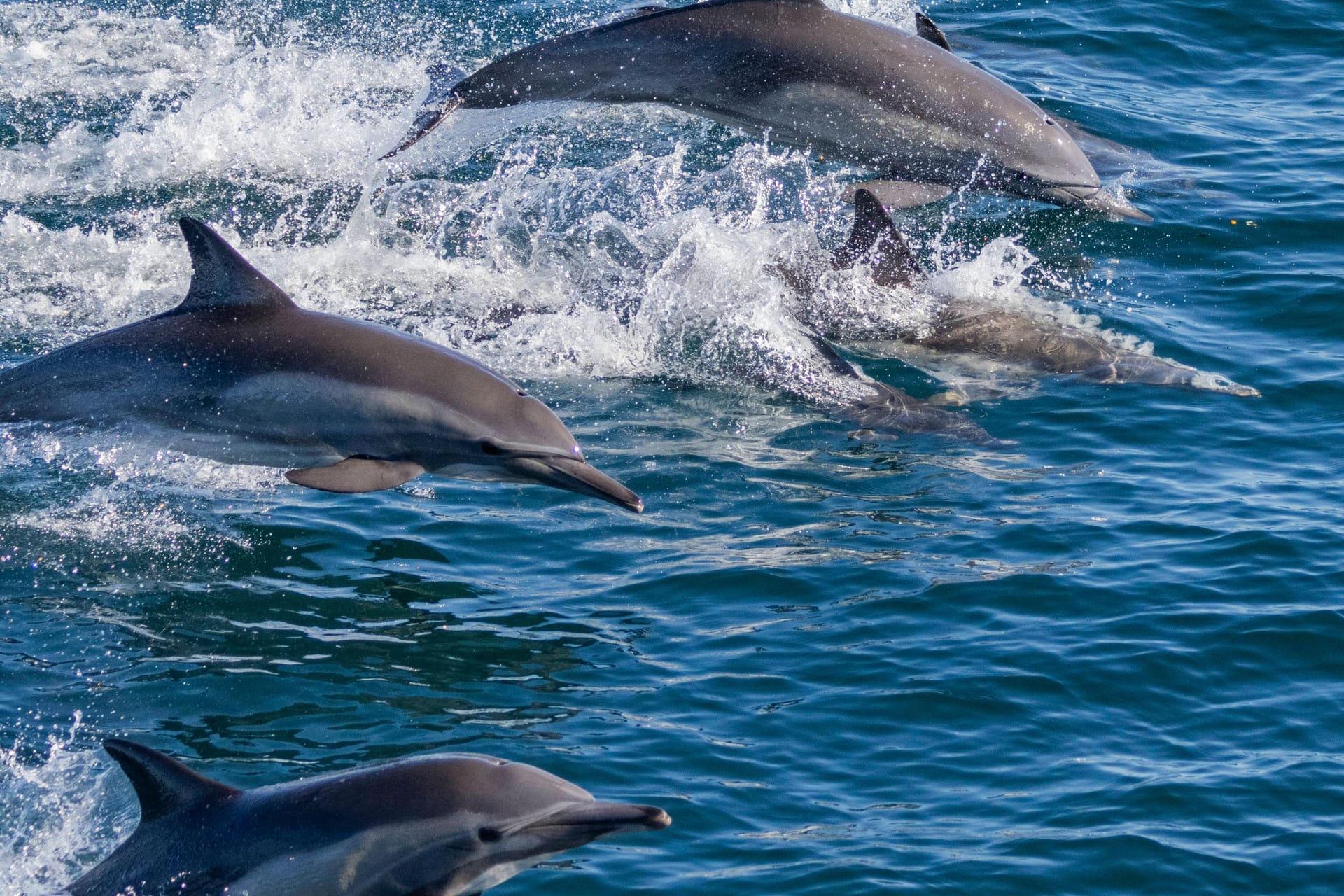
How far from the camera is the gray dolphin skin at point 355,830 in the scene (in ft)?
19.0

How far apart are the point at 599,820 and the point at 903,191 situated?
28.1 feet

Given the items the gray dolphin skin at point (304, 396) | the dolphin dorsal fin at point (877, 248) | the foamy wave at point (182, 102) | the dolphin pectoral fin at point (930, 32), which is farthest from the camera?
the foamy wave at point (182, 102)

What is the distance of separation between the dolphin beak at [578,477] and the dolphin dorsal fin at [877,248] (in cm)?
513

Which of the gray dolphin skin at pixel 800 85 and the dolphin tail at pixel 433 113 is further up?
the gray dolphin skin at pixel 800 85

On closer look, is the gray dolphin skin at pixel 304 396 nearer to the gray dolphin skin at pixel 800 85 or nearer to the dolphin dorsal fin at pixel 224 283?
the dolphin dorsal fin at pixel 224 283

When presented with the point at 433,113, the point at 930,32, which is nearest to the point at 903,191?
the point at 930,32

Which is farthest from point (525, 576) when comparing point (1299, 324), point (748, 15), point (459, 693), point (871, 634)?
point (1299, 324)

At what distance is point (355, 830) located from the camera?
19.0 feet

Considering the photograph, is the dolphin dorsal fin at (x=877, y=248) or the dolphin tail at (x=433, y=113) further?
the dolphin dorsal fin at (x=877, y=248)

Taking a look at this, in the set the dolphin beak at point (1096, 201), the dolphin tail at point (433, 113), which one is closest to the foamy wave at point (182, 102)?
the dolphin tail at point (433, 113)

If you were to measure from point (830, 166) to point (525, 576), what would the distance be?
8144 mm

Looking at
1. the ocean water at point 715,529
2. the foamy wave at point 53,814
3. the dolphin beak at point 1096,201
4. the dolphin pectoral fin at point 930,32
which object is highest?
the dolphin pectoral fin at point 930,32

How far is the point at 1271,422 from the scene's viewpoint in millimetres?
11852

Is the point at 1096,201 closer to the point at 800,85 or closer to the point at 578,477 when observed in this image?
the point at 800,85
